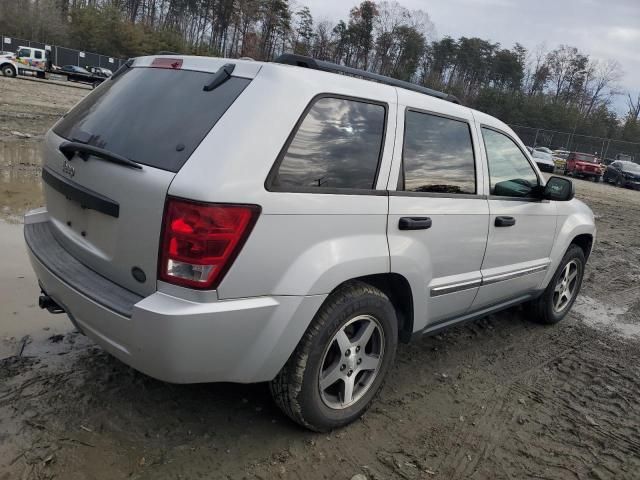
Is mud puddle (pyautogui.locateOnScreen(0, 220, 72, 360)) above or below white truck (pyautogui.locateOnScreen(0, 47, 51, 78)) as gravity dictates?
below

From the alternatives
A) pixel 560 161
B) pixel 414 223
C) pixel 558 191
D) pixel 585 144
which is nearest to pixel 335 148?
pixel 414 223

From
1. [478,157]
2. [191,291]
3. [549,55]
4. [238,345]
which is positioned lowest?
[238,345]

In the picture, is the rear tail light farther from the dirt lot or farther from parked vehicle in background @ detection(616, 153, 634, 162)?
parked vehicle in background @ detection(616, 153, 634, 162)

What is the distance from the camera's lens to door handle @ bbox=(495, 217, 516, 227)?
359 cm

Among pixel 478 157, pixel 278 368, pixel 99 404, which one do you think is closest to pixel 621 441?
pixel 478 157

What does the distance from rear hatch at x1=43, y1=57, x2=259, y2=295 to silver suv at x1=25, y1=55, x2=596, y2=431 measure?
1 cm

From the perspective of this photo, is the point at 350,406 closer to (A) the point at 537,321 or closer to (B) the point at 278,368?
(B) the point at 278,368

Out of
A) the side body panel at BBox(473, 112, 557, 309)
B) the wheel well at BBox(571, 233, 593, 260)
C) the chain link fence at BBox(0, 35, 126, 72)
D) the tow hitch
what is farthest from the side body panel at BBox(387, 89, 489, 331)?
the chain link fence at BBox(0, 35, 126, 72)

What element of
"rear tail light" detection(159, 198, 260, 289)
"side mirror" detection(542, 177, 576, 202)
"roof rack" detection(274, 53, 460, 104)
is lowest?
"rear tail light" detection(159, 198, 260, 289)

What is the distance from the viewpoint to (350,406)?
296 centimetres

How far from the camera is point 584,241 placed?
16.8ft

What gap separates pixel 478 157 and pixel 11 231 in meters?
4.74

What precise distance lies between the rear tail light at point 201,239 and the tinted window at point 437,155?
110cm

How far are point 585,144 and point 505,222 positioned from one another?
46.5 meters
